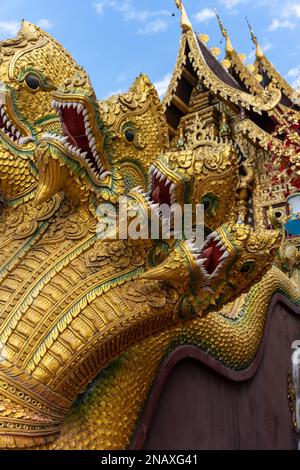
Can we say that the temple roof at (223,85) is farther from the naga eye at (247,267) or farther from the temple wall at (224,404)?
the naga eye at (247,267)

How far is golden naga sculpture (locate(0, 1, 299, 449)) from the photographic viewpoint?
2123 millimetres

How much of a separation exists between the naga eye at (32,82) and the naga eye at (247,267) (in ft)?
4.72

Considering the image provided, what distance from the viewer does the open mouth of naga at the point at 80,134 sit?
2.35m

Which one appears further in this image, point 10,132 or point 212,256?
point 10,132

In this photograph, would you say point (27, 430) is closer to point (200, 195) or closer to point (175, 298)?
point (175, 298)

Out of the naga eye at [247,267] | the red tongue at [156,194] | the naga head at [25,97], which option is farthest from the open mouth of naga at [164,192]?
the naga head at [25,97]

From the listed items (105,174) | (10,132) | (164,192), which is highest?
(10,132)

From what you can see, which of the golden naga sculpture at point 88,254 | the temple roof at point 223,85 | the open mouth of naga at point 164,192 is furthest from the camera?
the temple roof at point 223,85

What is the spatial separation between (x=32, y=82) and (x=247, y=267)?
58.2 inches

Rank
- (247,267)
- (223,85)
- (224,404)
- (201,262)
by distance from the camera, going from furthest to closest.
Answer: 1. (223,85)
2. (224,404)
3. (247,267)
4. (201,262)

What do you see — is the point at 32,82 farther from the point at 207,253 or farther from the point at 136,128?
the point at 207,253

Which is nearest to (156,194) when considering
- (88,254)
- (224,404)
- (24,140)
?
(88,254)

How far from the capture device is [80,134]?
2428 mm

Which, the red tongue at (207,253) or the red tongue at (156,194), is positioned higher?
the red tongue at (156,194)
